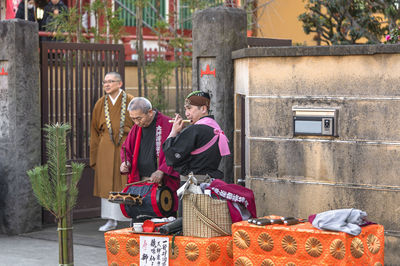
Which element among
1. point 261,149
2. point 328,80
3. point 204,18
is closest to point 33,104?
point 204,18

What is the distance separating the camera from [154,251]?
270 inches

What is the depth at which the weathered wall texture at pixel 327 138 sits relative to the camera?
753 cm

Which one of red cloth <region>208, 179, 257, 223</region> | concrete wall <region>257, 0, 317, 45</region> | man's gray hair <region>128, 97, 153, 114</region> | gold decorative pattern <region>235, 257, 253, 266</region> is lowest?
gold decorative pattern <region>235, 257, 253, 266</region>

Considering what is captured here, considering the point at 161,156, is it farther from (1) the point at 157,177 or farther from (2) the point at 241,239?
(2) the point at 241,239

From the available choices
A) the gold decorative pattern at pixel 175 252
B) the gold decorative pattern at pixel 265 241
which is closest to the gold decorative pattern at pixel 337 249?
the gold decorative pattern at pixel 265 241

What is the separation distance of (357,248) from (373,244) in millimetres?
273

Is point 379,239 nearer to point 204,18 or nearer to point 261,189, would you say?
point 261,189

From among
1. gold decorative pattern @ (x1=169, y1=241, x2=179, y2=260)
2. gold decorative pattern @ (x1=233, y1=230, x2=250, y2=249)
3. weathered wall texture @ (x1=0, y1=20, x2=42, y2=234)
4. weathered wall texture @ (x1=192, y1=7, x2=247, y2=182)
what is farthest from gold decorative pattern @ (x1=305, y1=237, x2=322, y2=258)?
weathered wall texture @ (x1=0, y1=20, x2=42, y2=234)

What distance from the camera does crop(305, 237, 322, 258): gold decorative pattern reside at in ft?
20.4

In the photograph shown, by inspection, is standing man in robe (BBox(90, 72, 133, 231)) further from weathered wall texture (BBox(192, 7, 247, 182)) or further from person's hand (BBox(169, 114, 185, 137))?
person's hand (BBox(169, 114, 185, 137))

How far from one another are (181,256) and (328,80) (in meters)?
2.22

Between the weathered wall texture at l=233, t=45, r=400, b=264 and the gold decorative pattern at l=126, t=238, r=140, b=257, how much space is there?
1.66m

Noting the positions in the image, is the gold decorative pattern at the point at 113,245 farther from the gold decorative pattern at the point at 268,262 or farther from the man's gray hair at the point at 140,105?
the man's gray hair at the point at 140,105

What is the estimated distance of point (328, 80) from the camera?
25.4ft
